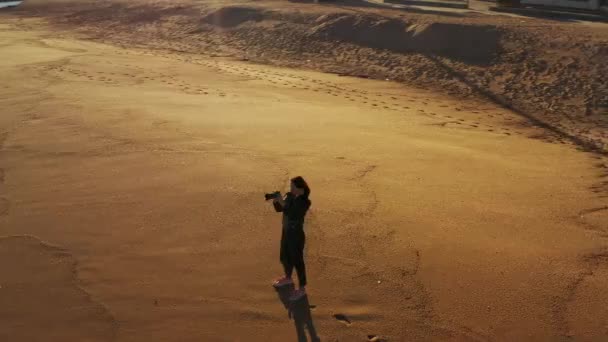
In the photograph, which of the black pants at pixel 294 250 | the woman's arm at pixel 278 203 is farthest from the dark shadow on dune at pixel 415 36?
the woman's arm at pixel 278 203

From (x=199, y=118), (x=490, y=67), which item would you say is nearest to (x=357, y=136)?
(x=199, y=118)

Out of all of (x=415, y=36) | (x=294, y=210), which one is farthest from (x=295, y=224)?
(x=415, y=36)

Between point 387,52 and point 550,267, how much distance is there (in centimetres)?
1434

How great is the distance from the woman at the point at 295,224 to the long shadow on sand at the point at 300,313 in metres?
0.06

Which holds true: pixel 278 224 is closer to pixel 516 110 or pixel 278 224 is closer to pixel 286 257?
pixel 286 257

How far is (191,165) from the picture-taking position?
9156 mm

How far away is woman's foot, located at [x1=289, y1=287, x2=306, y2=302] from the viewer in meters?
5.52

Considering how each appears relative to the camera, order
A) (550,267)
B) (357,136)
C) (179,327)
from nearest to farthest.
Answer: (179,327) < (550,267) < (357,136)

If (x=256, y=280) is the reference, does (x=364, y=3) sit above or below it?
above

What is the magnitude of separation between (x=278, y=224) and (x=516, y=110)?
936 cm

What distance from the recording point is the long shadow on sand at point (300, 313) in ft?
16.7

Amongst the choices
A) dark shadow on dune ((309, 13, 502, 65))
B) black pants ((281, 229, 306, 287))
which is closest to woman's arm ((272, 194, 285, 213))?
black pants ((281, 229, 306, 287))

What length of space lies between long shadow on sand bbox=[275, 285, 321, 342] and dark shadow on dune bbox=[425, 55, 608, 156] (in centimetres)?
793

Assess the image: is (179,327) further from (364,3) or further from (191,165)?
(364,3)
